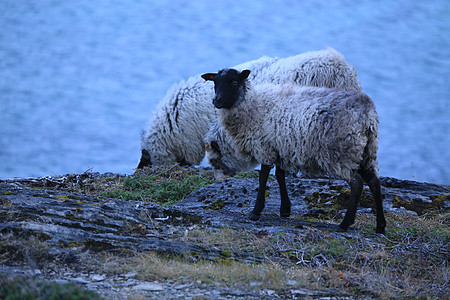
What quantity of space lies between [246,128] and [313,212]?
1730 mm

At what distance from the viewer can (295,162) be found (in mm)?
7090

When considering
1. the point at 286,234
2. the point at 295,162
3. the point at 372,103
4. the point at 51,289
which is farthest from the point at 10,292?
the point at 372,103

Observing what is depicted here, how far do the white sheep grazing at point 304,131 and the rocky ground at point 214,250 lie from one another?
0.64 m

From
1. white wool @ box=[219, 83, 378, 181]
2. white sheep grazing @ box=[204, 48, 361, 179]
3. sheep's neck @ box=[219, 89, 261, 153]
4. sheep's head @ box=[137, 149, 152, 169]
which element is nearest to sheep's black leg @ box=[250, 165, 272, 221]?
white wool @ box=[219, 83, 378, 181]

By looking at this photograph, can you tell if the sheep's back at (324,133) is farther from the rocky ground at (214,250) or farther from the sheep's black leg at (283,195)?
the rocky ground at (214,250)

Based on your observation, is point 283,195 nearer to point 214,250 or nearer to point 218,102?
point 218,102

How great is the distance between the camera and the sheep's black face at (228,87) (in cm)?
790

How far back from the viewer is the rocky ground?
4.71 metres

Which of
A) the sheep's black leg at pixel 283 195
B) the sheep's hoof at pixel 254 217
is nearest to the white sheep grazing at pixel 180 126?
the sheep's black leg at pixel 283 195

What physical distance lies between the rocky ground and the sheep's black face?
5.86ft

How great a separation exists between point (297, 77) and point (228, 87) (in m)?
3.11

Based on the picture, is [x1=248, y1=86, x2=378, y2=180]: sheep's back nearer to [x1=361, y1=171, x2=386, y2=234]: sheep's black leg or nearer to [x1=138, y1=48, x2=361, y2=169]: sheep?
[x1=361, y1=171, x2=386, y2=234]: sheep's black leg

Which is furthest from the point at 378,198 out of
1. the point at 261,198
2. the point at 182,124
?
the point at 182,124

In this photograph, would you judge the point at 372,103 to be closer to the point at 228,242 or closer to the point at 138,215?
the point at 228,242
